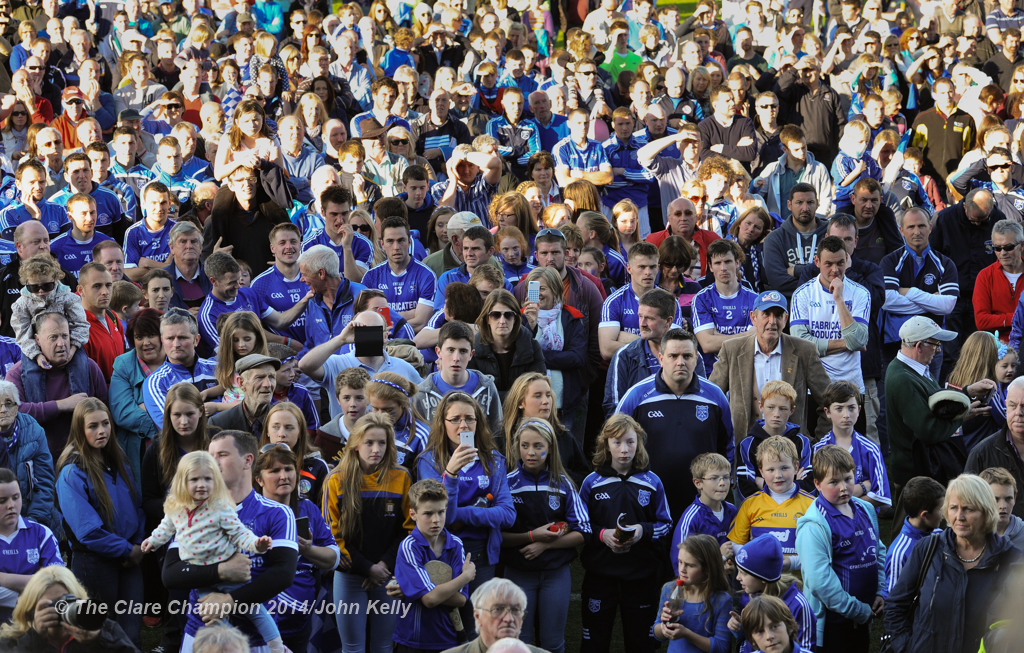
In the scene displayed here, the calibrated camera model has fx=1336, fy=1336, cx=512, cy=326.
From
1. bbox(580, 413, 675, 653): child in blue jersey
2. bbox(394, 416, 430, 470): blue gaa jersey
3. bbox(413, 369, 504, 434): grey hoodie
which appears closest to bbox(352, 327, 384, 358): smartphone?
bbox(413, 369, 504, 434): grey hoodie

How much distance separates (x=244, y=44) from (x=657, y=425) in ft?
29.5

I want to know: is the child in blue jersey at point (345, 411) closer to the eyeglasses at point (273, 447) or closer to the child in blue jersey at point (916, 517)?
the eyeglasses at point (273, 447)

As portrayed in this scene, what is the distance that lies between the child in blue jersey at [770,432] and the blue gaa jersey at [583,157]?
5.36 m

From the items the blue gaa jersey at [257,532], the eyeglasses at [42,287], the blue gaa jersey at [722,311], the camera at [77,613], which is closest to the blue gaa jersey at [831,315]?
the blue gaa jersey at [722,311]

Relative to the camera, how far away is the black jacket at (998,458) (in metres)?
7.56

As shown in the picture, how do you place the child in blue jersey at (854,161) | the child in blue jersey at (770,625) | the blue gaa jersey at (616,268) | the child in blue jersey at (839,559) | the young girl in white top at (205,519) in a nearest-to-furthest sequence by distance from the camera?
the young girl in white top at (205,519) < the child in blue jersey at (770,625) < the child in blue jersey at (839,559) < the blue gaa jersey at (616,268) < the child in blue jersey at (854,161)

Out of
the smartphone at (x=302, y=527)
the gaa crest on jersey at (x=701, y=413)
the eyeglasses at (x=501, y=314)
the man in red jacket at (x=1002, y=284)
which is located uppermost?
the man in red jacket at (x=1002, y=284)

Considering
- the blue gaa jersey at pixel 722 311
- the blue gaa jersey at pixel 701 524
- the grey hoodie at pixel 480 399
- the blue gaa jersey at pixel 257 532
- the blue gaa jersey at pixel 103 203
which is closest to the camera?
the blue gaa jersey at pixel 257 532

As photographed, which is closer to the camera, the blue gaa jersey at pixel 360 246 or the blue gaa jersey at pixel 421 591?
the blue gaa jersey at pixel 421 591

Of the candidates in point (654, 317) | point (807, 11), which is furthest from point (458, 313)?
point (807, 11)

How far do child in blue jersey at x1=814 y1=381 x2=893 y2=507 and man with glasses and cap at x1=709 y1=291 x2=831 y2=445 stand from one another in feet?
1.82

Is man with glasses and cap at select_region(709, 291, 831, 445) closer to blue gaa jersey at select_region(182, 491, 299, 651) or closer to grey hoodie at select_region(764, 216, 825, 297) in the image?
grey hoodie at select_region(764, 216, 825, 297)

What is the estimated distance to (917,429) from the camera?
27.6 feet

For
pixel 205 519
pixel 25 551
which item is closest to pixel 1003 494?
pixel 205 519
